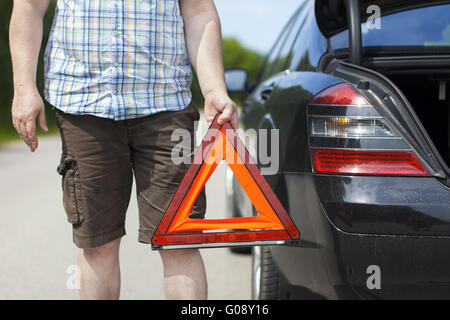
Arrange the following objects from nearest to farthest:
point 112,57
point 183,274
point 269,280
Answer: point 112,57 → point 183,274 → point 269,280

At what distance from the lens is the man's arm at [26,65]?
2.20 metres

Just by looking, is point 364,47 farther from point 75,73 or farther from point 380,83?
point 75,73

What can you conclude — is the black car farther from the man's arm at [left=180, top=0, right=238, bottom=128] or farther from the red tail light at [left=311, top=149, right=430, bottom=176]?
the man's arm at [left=180, top=0, right=238, bottom=128]

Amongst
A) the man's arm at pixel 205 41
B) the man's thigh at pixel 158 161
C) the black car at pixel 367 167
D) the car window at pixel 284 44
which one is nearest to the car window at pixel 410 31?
the black car at pixel 367 167

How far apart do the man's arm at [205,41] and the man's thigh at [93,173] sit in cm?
37

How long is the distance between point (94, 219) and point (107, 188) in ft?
0.42

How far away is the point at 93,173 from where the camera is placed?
2.29 metres

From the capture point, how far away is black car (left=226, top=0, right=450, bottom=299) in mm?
2039

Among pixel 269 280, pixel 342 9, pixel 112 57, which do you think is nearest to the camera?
pixel 112 57

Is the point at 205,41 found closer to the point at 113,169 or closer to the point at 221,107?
the point at 221,107

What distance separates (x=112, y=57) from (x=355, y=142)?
0.91 metres

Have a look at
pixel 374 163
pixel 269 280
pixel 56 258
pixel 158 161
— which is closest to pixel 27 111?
pixel 158 161

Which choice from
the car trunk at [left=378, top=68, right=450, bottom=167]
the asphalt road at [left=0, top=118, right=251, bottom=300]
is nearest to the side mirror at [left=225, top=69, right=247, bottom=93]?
the asphalt road at [left=0, top=118, right=251, bottom=300]
